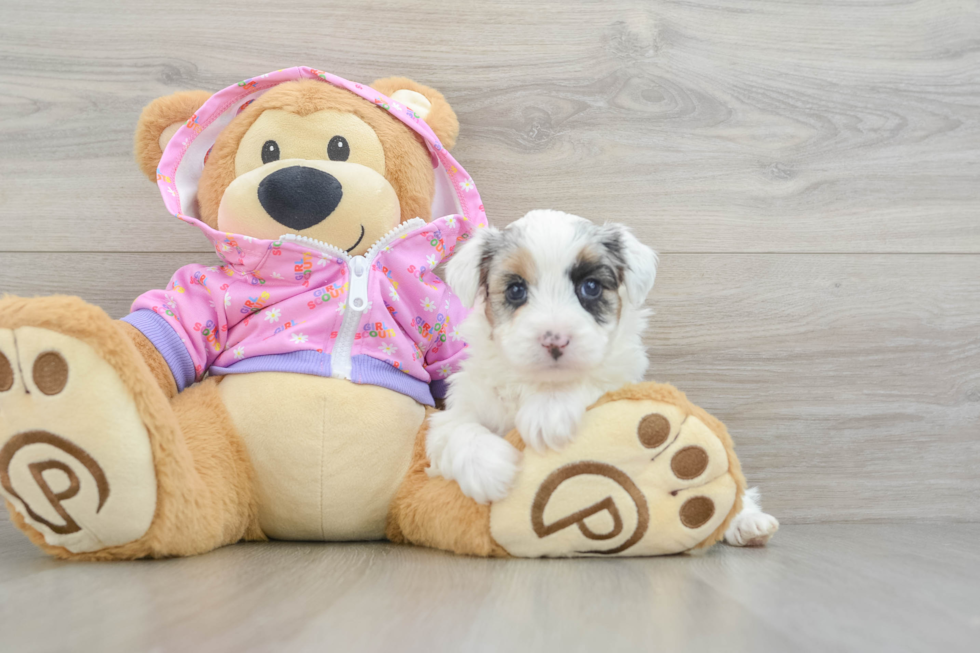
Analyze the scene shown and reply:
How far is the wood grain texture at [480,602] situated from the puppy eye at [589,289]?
1.57 ft

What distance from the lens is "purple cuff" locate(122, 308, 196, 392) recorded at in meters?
1.39

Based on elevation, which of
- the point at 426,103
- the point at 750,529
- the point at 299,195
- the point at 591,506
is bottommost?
the point at 750,529

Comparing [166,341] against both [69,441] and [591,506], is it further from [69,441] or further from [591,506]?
[591,506]

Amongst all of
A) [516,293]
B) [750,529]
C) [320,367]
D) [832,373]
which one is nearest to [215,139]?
[320,367]

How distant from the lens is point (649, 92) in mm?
1867

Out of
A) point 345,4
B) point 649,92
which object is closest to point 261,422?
point 345,4

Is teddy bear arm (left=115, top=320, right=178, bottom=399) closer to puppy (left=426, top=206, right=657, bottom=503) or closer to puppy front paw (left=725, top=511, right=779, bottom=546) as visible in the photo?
puppy (left=426, top=206, right=657, bottom=503)

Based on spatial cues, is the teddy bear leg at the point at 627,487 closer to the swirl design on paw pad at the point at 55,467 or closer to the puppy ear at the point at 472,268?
the puppy ear at the point at 472,268

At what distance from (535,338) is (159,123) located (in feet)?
3.34

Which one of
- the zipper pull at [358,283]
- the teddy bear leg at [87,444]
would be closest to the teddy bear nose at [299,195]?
the zipper pull at [358,283]

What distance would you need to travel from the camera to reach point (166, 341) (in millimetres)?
1406

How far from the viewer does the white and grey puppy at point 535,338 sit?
1.20 metres

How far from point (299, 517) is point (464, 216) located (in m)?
0.74

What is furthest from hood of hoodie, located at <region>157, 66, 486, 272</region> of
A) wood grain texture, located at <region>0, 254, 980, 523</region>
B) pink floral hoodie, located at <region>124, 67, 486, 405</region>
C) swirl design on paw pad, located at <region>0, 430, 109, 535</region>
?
wood grain texture, located at <region>0, 254, 980, 523</region>
